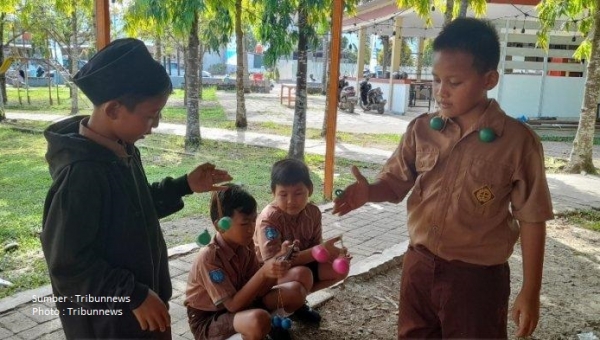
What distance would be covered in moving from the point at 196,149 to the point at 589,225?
22.4 feet

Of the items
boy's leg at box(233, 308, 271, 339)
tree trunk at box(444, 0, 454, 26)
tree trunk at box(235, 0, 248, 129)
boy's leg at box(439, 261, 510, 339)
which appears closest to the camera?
boy's leg at box(439, 261, 510, 339)

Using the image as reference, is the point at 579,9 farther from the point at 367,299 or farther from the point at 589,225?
the point at 367,299

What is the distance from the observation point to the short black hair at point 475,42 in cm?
195

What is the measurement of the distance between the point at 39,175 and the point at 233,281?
600 centimetres

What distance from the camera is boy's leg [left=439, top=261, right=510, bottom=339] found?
201cm

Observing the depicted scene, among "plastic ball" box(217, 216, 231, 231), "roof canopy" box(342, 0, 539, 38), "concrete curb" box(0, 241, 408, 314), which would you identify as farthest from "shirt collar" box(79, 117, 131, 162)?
"roof canopy" box(342, 0, 539, 38)

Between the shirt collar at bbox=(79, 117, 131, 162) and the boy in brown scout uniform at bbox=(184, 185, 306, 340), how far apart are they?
78cm

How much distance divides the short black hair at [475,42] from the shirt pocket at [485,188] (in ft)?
1.24

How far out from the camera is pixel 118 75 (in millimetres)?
1701

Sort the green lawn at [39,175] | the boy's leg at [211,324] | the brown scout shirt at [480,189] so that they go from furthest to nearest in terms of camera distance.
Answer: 1. the green lawn at [39,175]
2. the boy's leg at [211,324]
3. the brown scout shirt at [480,189]

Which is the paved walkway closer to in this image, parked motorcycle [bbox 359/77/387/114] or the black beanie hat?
the black beanie hat

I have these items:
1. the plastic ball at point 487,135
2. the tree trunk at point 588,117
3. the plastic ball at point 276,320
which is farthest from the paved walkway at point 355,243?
the plastic ball at point 487,135

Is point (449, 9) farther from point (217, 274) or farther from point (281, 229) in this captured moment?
point (217, 274)

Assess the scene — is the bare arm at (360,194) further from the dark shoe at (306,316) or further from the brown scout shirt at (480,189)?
the dark shoe at (306,316)
